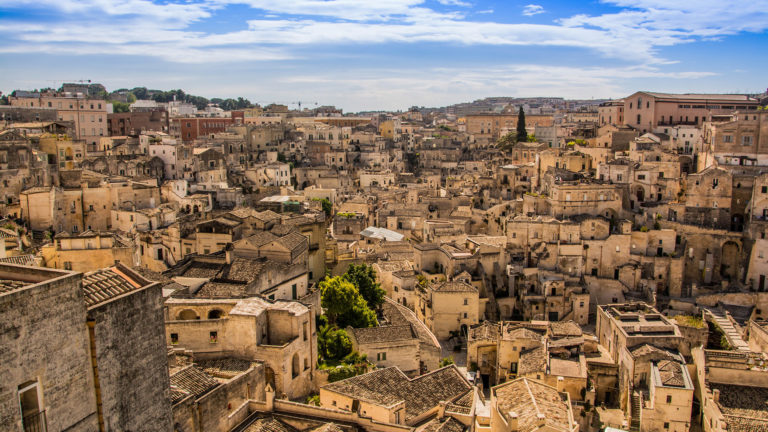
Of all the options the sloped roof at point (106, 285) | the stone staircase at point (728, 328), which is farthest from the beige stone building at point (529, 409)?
the sloped roof at point (106, 285)

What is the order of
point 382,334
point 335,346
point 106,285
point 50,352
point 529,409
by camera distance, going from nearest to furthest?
point 50,352
point 106,285
point 529,409
point 335,346
point 382,334

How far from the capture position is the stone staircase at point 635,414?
79.6ft

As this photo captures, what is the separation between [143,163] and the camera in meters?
45.3

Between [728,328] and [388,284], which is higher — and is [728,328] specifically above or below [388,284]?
below

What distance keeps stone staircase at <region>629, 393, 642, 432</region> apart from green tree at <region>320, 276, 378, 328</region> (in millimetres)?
11746

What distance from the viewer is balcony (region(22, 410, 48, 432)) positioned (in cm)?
701

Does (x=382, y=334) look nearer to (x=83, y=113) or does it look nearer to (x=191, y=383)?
(x=191, y=383)

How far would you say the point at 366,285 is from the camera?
32.4 meters

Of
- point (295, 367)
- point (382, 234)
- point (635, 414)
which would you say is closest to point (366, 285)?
point (382, 234)

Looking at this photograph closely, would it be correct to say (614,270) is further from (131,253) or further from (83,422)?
(83,422)

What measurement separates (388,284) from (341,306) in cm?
776

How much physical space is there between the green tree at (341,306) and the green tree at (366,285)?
109 inches

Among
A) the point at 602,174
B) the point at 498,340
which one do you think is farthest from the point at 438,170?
the point at 498,340

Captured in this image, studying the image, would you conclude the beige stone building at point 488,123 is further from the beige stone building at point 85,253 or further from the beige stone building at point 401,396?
the beige stone building at point 401,396
